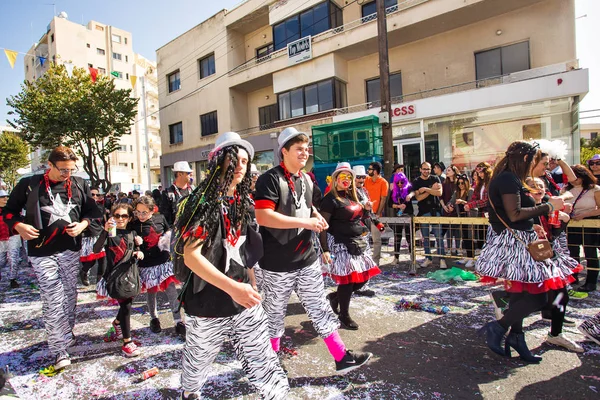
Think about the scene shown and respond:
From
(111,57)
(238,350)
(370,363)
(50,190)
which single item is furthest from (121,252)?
(111,57)

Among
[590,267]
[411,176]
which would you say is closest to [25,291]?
[590,267]

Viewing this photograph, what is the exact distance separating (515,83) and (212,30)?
18479 millimetres

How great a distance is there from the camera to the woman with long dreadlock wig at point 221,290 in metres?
1.92

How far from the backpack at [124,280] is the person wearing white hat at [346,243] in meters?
2.04

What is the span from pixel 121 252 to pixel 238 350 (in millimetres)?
2200

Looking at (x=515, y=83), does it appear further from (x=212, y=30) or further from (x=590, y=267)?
(x=212, y=30)

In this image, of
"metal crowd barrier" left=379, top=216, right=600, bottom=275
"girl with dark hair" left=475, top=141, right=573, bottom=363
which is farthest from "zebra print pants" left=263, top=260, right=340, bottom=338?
"metal crowd barrier" left=379, top=216, right=600, bottom=275

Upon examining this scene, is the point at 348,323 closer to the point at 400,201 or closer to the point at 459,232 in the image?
the point at 459,232

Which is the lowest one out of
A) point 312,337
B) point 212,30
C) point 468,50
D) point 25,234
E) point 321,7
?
point 312,337

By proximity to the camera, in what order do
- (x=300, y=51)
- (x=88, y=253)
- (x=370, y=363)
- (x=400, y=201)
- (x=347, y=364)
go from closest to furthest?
(x=347, y=364) < (x=370, y=363) < (x=88, y=253) < (x=400, y=201) < (x=300, y=51)

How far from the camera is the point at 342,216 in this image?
12.7ft

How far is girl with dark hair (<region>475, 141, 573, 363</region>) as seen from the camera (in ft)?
9.34

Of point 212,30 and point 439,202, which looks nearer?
point 439,202

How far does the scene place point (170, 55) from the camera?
84.1ft
